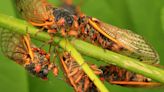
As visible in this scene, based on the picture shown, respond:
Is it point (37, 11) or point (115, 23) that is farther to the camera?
point (115, 23)

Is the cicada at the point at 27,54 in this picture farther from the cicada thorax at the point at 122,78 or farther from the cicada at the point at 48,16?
the cicada thorax at the point at 122,78

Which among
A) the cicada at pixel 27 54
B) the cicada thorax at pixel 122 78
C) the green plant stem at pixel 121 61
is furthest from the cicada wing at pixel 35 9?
the cicada thorax at pixel 122 78

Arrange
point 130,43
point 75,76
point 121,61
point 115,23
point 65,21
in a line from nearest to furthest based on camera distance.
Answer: point 121,61, point 65,21, point 75,76, point 130,43, point 115,23

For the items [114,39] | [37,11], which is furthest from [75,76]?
[37,11]

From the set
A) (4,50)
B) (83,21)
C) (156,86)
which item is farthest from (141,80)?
(4,50)

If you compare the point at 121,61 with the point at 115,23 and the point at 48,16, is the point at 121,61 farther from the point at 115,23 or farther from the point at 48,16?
the point at 115,23

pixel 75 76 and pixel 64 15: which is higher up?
pixel 64 15

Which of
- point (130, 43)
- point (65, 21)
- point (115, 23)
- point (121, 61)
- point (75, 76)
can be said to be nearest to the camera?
point (121, 61)
